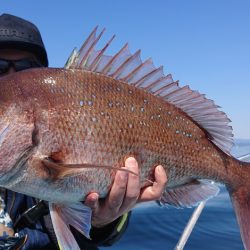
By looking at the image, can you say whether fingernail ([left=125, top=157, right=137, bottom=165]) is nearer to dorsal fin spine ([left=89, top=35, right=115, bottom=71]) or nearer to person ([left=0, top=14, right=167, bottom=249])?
person ([left=0, top=14, right=167, bottom=249])

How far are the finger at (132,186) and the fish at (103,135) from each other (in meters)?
0.06

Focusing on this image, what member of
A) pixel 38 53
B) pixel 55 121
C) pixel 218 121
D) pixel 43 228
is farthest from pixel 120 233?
pixel 38 53

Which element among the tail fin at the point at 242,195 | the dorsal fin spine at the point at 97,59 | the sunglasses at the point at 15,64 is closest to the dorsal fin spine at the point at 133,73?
the dorsal fin spine at the point at 97,59

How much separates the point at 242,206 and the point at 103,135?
1354 mm

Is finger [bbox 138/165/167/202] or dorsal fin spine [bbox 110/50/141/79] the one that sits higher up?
dorsal fin spine [bbox 110/50/141/79]

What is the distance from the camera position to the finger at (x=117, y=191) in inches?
96.6

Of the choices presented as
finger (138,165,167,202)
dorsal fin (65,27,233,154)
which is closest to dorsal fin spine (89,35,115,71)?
dorsal fin (65,27,233,154)

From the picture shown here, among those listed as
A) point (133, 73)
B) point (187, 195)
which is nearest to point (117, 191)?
point (187, 195)

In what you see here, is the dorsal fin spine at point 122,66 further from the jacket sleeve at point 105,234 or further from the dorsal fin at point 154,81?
the jacket sleeve at point 105,234

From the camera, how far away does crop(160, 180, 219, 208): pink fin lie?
2.90 metres

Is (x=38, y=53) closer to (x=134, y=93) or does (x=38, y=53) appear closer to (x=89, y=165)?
(x=134, y=93)

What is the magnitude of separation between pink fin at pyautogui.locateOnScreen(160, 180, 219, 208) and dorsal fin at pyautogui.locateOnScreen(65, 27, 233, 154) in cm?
34

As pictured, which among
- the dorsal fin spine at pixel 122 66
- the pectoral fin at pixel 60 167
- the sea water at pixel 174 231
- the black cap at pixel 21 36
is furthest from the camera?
the sea water at pixel 174 231

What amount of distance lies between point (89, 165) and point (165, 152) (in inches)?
25.7
